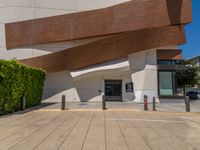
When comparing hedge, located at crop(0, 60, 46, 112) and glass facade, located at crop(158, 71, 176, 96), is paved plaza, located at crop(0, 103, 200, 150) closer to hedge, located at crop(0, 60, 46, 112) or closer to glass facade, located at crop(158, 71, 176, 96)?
hedge, located at crop(0, 60, 46, 112)

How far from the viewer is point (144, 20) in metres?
25.5

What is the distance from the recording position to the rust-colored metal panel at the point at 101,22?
998 inches

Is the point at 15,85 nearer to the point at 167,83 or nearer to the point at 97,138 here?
the point at 97,138

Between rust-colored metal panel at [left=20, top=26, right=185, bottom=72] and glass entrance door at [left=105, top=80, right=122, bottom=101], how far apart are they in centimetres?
350

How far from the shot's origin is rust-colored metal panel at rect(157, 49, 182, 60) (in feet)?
89.0

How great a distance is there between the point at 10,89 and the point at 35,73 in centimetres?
541

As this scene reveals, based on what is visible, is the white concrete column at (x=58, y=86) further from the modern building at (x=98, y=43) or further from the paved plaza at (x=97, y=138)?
the paved plaza at (x=97, y=138)

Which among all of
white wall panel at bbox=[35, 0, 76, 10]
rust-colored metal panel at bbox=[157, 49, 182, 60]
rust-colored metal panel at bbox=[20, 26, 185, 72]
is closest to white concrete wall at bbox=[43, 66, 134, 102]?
rust-colored metal panel at bbox=[20, 26, 185, 72]

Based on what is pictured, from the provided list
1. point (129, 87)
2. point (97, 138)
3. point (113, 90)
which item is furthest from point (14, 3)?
point (97, 138)

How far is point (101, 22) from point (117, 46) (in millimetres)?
3052

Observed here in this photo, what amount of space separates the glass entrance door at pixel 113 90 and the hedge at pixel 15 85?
9.93 m

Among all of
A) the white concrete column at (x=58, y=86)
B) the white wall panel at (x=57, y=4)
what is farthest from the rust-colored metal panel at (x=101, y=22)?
the white concrete column at (x=58, y=86)

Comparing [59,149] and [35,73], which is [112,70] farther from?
[59,149]

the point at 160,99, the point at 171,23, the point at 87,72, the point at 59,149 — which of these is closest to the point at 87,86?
the point at 87,72
